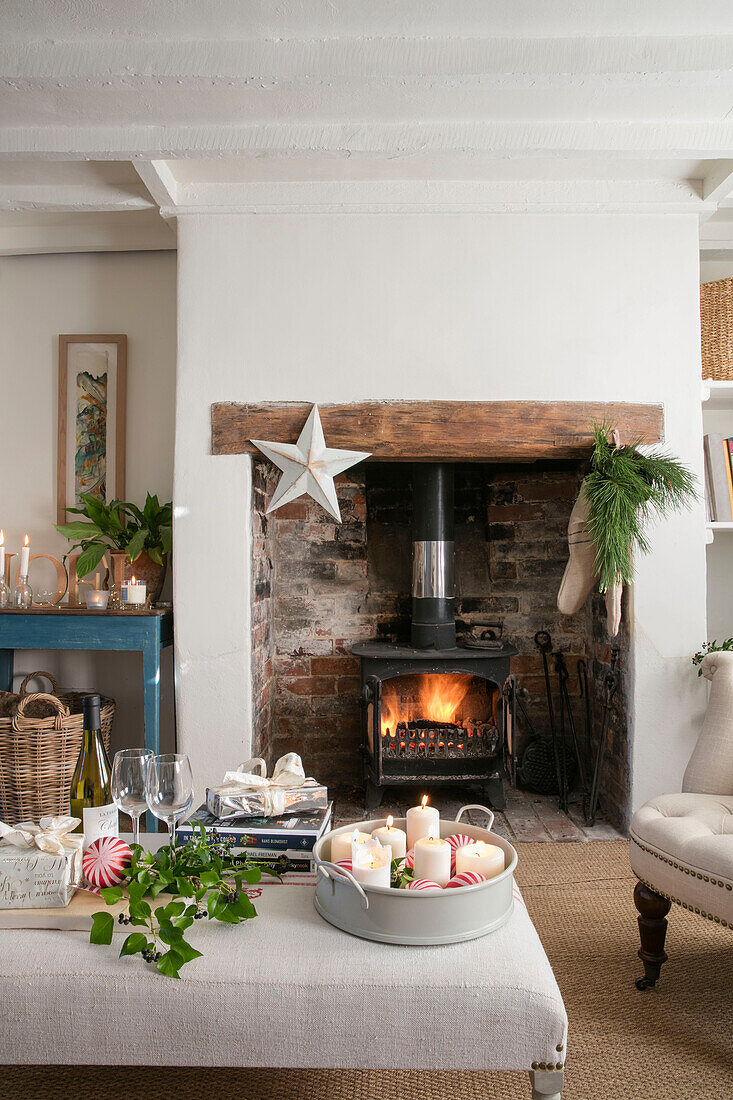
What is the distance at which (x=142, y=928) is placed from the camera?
1273 mm

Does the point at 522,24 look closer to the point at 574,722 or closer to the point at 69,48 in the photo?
the point at 69,48

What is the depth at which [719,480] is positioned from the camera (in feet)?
9.67

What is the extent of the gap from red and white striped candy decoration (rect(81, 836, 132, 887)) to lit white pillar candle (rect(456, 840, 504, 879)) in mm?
605

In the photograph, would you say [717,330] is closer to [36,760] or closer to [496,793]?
[496,793]

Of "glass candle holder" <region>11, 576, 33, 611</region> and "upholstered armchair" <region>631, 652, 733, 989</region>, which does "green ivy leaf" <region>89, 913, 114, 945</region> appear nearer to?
"upholstered armchair" <region>631, 652, 733, 989</region>

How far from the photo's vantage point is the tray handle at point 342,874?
1.21m

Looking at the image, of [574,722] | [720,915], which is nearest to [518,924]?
[720,915]

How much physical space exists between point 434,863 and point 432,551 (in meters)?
1.87

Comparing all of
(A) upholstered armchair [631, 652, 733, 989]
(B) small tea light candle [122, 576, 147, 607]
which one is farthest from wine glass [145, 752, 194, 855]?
(B) small tea light candle [122, 576, 147, 607]

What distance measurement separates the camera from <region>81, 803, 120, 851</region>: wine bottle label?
143 cm

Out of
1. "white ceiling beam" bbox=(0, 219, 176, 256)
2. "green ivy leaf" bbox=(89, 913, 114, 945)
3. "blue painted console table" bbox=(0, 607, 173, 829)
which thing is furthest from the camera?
"white ceiling beam" bbox=(0, 219, 176, 256)

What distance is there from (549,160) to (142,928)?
2565mm

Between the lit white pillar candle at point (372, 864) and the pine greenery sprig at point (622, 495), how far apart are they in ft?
5.13

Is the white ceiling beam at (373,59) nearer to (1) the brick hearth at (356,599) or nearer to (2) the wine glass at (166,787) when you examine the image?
(1) the brick hearth at (356,599)
